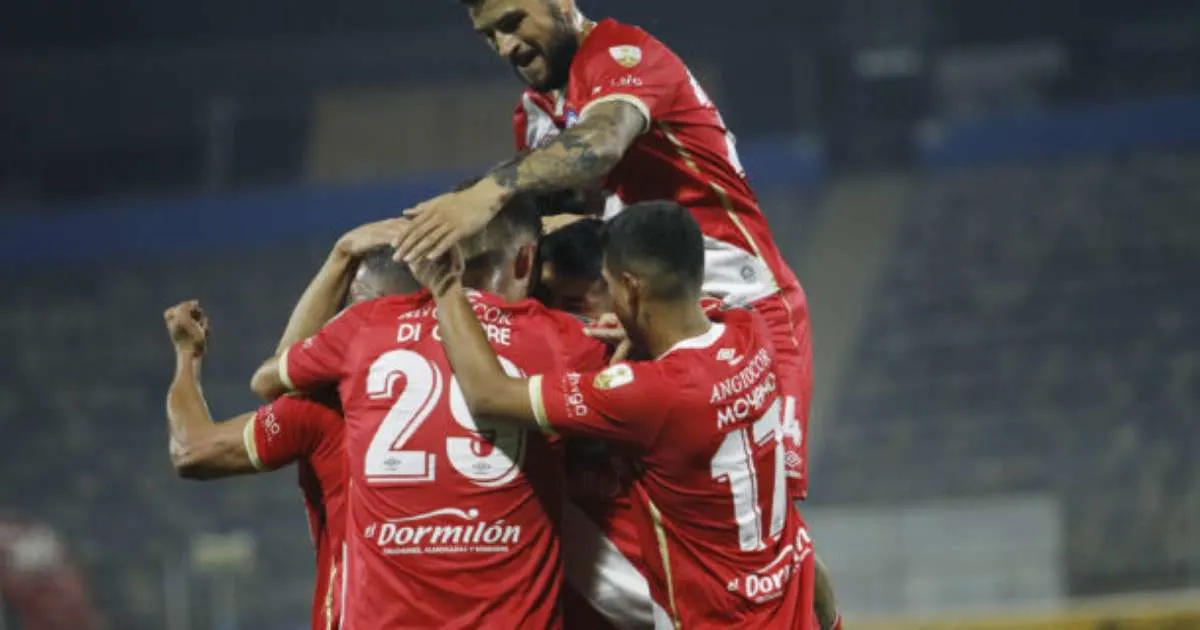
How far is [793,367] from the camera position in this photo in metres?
4.18

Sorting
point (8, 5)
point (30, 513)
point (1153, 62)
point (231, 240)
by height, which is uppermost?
point (8, 5)

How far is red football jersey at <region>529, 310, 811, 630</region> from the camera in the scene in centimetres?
331

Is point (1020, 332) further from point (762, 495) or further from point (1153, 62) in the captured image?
point (762, 495)

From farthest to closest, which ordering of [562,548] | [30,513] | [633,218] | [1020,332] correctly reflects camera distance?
[1020,332] < [30,513] < [562,548] < [633,218]

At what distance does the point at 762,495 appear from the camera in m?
3.55

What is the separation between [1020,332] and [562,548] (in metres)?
15.2

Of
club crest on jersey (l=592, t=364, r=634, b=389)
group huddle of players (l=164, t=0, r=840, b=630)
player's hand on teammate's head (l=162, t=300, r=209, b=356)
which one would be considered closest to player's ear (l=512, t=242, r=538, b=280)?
group huddle of players (l=164, t=0, r=840, b=630)

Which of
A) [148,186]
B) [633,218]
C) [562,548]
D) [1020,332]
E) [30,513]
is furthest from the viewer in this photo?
[148,186]

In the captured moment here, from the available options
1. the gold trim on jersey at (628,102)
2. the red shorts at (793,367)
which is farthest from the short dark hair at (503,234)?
the red shorts at (793,367)

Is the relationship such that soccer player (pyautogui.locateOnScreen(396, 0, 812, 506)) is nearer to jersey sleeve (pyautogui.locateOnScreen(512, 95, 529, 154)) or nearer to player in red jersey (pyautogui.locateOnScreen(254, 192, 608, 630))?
jersey sleeve (pyautogui.locateOnScreen(512, 95, 529, 154))

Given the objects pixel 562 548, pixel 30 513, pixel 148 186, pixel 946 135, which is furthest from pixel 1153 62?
pixel 562 548

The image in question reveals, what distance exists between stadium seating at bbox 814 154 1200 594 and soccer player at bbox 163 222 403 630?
34.2 feet

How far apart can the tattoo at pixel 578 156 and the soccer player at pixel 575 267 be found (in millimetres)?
155

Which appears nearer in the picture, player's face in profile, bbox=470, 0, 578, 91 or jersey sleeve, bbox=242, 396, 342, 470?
jersey sleeve, bbox=242, 396, 342, 470
